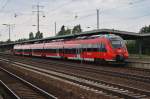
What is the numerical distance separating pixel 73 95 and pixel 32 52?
56797 mm

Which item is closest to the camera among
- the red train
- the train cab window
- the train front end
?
the train front end

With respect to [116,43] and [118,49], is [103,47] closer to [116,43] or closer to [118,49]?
[116,43]

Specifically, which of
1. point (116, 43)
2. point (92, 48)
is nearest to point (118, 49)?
point (116, 43)

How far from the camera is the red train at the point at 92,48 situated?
115 ft

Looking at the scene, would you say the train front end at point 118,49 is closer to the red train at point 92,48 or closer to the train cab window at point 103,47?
the red train at point 92,48

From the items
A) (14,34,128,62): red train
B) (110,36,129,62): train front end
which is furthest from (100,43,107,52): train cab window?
(110,36,129,62): train front end

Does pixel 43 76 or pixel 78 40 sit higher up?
pixel 78 40

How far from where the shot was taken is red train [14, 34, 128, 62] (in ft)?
115

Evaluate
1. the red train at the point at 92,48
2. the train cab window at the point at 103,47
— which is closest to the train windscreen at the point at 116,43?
the red train at the point at 92,48

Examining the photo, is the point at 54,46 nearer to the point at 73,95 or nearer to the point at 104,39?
the point at 104,39

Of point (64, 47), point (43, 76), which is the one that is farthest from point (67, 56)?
point (43, 76)

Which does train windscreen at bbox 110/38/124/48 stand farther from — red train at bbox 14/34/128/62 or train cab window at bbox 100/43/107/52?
train cab window at bbox 100/43/107/52

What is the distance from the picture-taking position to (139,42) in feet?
197

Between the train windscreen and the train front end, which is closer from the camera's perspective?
the train front end
